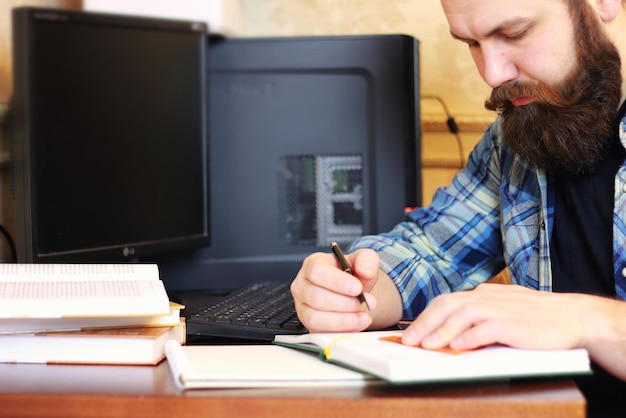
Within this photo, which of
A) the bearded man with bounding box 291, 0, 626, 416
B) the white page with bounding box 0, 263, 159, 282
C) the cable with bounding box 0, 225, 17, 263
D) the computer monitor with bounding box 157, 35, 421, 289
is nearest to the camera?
the white page with bounding box 0, 263, 159, 282

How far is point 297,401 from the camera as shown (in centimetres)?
62

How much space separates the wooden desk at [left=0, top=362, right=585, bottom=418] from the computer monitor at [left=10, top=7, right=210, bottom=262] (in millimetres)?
449

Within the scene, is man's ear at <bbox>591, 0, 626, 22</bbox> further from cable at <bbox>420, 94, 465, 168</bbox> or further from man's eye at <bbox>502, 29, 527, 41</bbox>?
cable at <bbox>420, 94, 465, 168</bbox>

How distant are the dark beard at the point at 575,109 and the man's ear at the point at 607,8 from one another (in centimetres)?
2

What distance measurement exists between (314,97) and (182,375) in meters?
0.84

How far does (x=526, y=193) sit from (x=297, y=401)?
729 mm

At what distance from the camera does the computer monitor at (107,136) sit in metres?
1.08

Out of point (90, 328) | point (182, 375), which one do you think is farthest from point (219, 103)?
point (182, 375)

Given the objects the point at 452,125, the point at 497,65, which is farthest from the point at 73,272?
the point at 452,125

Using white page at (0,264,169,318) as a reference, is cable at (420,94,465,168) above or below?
above

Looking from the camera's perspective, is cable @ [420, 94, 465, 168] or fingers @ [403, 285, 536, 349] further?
cable @ [420, 94, 465, 168]

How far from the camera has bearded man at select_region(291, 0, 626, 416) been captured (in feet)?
3.45

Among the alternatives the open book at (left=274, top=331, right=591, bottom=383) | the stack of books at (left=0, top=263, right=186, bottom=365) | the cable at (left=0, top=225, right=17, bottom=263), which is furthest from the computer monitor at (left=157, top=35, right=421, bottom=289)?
the open book at (left=274, top=331, right=591, bottom=383)

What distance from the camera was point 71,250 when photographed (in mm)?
1122
